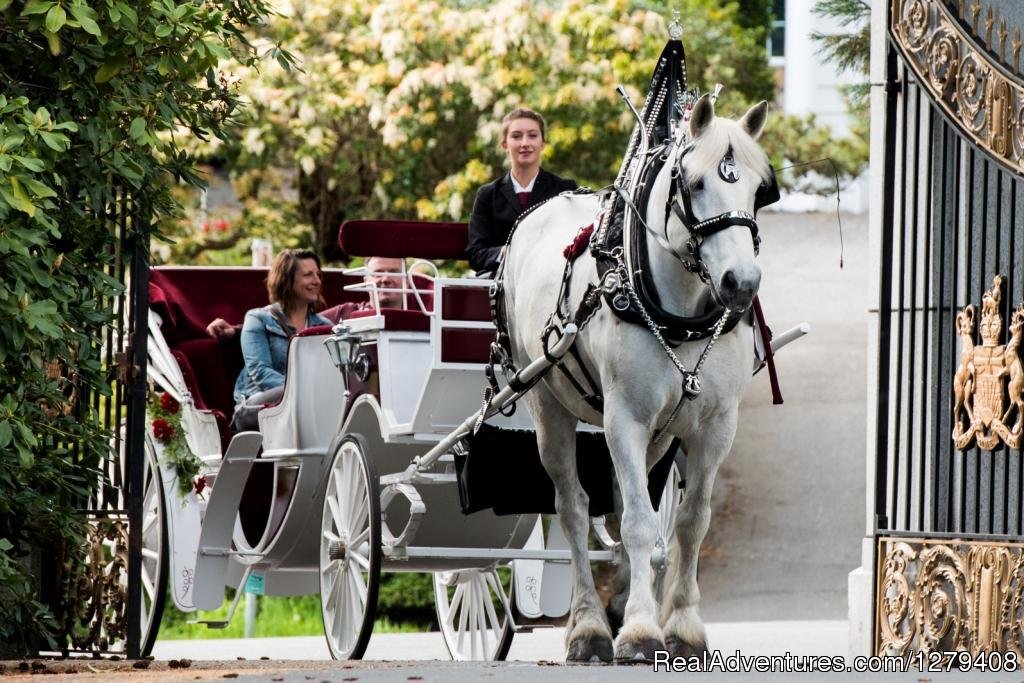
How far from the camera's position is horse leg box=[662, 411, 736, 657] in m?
6.77

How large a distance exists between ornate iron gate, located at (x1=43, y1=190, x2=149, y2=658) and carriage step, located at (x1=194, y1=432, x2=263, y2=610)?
30.6 inches

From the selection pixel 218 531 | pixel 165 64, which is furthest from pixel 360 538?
pixel 165 64

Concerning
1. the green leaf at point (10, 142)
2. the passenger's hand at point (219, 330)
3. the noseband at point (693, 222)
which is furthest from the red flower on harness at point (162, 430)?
the noseband at point (693, 222)

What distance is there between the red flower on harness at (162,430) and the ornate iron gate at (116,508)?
1002mm

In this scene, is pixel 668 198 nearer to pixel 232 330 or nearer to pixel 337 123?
pixel 232 330

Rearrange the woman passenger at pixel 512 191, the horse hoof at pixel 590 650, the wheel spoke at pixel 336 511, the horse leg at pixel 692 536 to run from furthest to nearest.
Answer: the wheel spoke at pixel 336 511, the woman passenger at pixel 512 191, the horse hoof at pixel 590 650, the horse leg at pixel 692 536

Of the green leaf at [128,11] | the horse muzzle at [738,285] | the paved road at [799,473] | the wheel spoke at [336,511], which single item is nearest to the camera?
Result: the horse muzzle at [738,285]

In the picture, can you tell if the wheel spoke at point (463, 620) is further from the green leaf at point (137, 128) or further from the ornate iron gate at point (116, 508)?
the green leaf at point (137, 128)

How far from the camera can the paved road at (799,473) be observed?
1755 centimetres

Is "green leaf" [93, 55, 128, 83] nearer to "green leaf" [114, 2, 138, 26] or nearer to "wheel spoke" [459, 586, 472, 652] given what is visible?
"green leaf" [114, 2, 138, 26]

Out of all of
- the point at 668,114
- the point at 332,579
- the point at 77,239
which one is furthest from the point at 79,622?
the point at 668,114

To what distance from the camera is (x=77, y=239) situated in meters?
8.10

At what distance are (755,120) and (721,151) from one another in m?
0.37

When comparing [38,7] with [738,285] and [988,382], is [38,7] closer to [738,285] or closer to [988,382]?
[738,285]
